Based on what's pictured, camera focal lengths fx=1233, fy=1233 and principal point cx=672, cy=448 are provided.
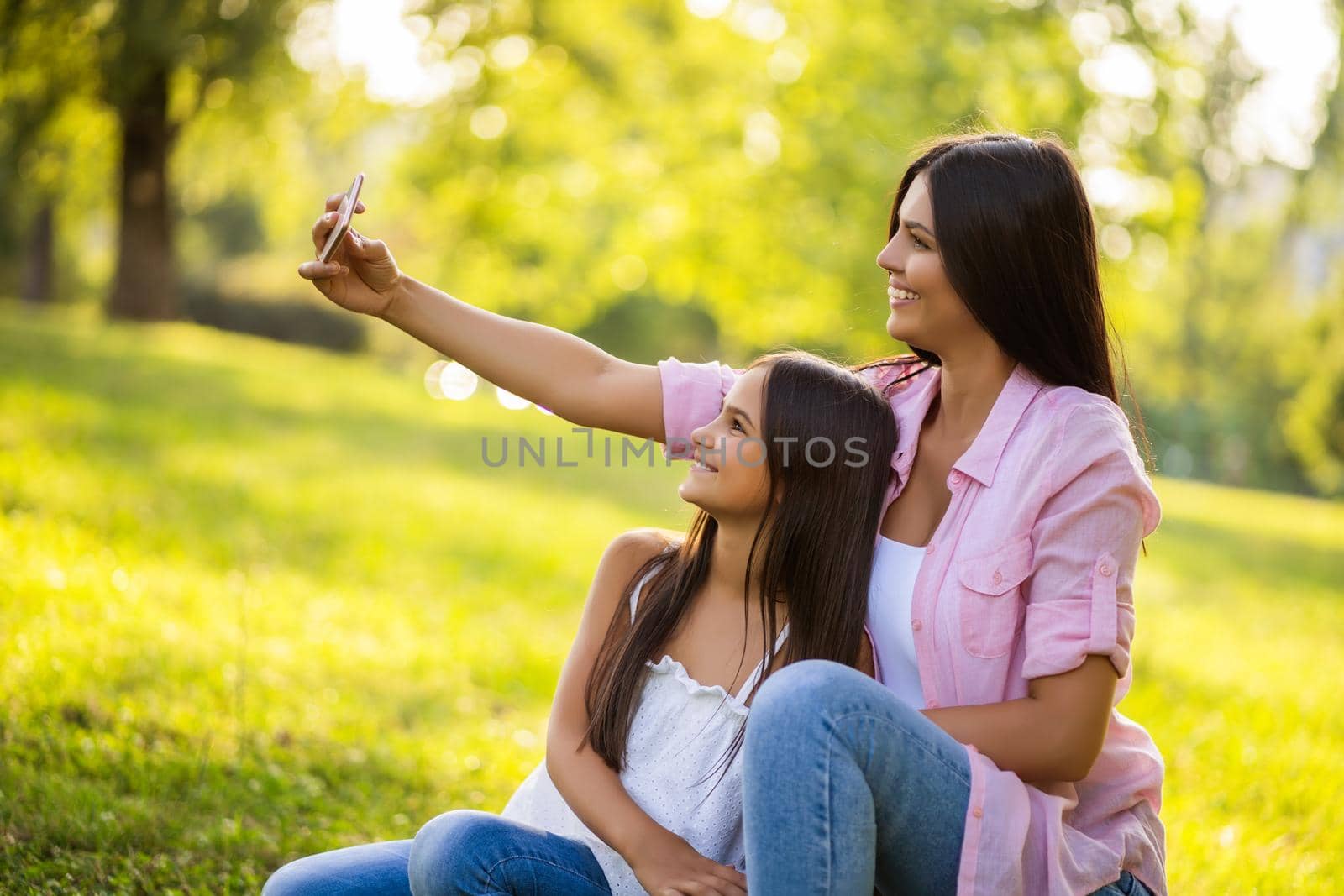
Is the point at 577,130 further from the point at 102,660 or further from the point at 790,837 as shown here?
the point at 790,837

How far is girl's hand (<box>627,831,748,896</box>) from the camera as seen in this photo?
2.01m

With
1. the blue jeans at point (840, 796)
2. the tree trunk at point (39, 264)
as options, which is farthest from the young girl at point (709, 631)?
the tree trunk at point (39, 264)

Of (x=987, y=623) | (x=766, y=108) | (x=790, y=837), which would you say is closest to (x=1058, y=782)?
(x=987, y=623)

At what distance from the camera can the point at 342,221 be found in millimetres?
2227

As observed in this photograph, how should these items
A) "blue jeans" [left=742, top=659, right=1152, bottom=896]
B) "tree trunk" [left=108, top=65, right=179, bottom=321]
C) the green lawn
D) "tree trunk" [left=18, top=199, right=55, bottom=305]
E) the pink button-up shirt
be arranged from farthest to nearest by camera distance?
1. "tree trunk" [left=18, top=199, right=55, bottom=305]
2. "tree trunk" [left=108, top=65, right=179, bottom=321]
3. the green lawn
4. the pink button-up shirt
5. "blue jeans" [left=742, top=659, right=1152, bottom=896]

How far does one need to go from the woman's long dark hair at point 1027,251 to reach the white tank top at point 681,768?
0.71 meters

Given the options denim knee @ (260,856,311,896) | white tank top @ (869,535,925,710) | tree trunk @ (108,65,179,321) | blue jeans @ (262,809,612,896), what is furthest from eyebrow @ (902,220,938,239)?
tree trunk @ (108,65,179,321)

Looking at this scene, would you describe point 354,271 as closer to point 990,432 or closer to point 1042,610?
point 990,432

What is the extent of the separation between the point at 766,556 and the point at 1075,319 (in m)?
0.70

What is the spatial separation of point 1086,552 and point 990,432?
0.30m

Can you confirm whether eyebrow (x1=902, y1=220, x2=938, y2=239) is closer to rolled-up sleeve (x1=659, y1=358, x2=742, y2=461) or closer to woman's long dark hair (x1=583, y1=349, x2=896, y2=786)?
woman's long dark hair (x1=583, y1=349, x2=896, y2=786)

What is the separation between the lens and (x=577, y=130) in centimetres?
1449

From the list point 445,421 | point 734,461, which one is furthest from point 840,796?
point 445,421

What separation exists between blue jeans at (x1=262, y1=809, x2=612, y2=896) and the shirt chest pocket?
776mm
